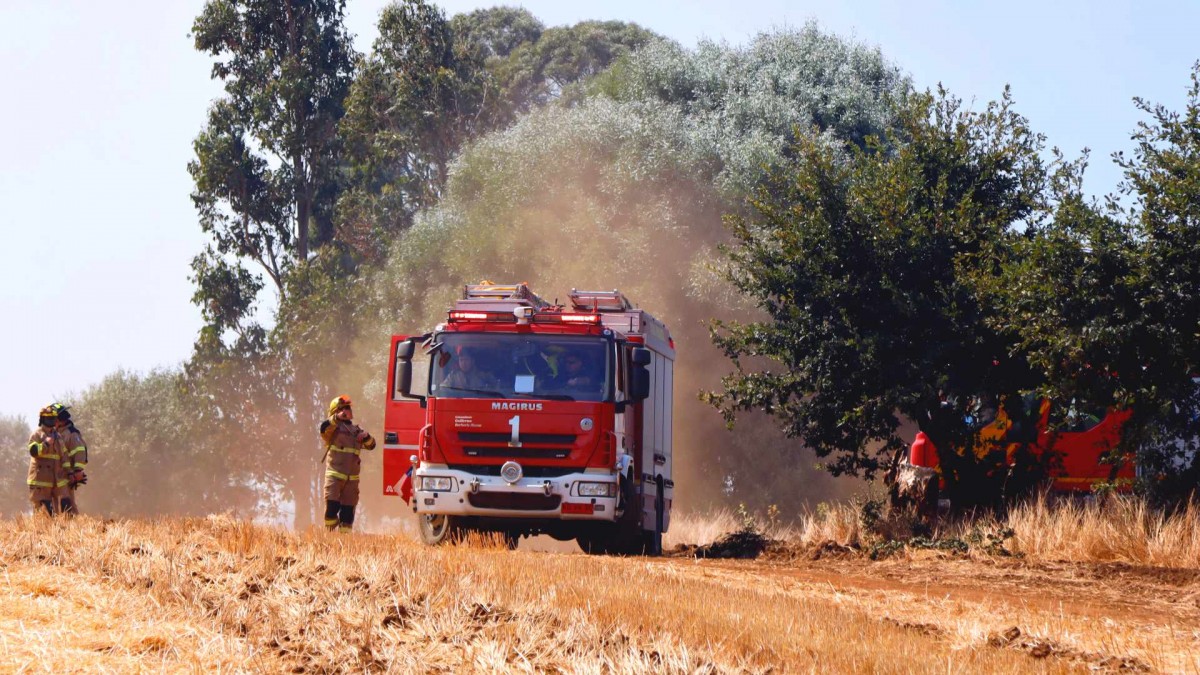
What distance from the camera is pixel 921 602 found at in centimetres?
1059

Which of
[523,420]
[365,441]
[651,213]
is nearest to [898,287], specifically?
[523,420]

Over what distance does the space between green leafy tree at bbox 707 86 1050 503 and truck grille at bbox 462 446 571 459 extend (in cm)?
454

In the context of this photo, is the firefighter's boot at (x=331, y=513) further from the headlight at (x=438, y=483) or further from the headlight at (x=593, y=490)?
the headlight at (x=593, y=490)

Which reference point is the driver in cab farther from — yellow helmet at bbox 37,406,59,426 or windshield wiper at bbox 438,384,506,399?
yellow helmet at bbox 37,406,59,426

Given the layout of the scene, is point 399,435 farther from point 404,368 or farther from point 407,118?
point 407,118

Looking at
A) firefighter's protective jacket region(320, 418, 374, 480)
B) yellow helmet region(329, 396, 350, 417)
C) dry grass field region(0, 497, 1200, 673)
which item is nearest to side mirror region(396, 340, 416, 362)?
yellow helmet region(329, 396, 350, 417)

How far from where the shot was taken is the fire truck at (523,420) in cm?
1544

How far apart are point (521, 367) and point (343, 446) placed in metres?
2.39

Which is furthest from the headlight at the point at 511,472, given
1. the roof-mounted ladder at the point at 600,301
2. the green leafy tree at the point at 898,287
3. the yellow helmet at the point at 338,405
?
the green leafy tree at the point at 898,287

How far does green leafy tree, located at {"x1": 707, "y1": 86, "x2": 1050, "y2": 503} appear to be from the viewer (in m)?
17.9

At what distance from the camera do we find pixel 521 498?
1544cm

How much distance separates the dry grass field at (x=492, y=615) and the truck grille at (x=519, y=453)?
2904 mm

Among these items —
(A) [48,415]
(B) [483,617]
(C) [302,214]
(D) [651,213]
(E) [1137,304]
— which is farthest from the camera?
(C) [302,214]

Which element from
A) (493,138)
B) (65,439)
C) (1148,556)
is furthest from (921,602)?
(493,138)
